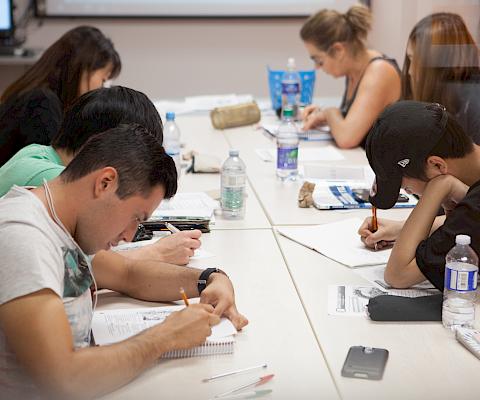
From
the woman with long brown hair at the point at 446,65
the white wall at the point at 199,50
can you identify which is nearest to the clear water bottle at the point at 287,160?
the woman with long brown hair at the point at 446,65

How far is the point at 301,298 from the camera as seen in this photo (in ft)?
5.71

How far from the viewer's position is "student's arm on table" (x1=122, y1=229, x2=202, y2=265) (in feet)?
6.30

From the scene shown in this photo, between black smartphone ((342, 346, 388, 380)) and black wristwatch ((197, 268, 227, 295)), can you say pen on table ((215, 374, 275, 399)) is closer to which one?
black smartphone ((342, 346, 388, 380))

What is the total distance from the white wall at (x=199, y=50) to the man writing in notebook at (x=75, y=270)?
4.22 metres

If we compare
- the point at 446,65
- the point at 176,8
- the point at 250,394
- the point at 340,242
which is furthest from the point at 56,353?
the point at 176,8

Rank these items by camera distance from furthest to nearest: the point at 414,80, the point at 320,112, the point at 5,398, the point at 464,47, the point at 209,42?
1. the point at 209,42
2. the point at 320,112
3. the point at 414,80
4. the point at 464,47
5. the point at 5,398

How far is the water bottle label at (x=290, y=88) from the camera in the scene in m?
4.08

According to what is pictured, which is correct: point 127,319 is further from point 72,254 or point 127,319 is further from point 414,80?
point 414,80

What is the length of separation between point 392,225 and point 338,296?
434 mm

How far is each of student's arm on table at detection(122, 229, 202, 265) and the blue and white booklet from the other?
628 millimetres

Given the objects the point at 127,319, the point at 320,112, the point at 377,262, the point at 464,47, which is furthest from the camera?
the point at 320,112

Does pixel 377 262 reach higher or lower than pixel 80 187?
lower

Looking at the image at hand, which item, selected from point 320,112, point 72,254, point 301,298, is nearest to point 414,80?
point 320,112

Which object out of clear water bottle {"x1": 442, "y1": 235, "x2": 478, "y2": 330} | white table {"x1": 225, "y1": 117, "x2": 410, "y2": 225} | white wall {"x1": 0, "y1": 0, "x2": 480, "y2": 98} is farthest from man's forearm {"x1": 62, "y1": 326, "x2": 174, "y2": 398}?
white wall {"x1": 0, "y1": 0, "x2": 480, "y2": 98}
